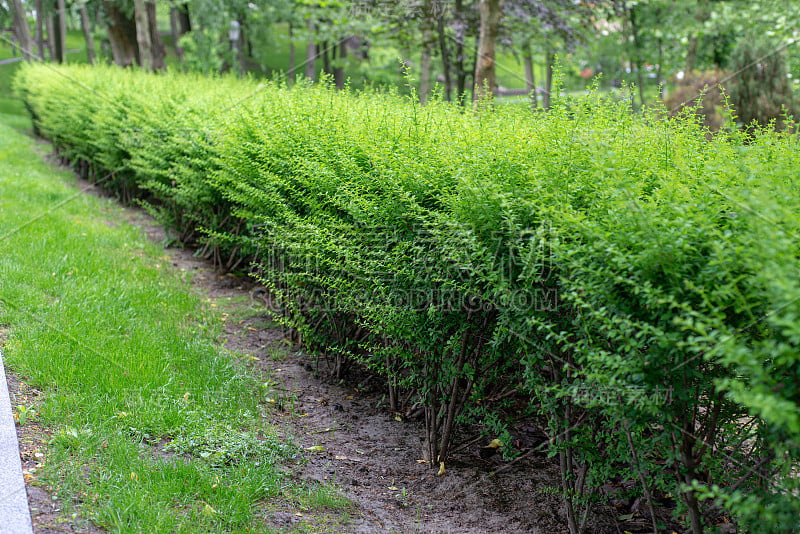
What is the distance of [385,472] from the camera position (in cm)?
398

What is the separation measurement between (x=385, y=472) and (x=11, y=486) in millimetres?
1951

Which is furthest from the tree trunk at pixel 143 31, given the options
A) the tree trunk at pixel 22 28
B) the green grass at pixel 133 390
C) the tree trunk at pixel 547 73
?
the tree trunk at pixel 22 28

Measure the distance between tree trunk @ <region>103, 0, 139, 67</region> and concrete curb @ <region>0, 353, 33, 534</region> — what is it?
2148 cm

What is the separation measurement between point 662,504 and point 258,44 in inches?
1536

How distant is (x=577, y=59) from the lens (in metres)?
18.0

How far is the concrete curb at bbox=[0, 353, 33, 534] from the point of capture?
281 centimetres

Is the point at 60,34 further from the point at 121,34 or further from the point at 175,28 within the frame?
the point at 175,28

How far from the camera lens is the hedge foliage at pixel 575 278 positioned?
226 centimetres

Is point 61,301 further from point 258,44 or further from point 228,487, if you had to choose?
point 258,44

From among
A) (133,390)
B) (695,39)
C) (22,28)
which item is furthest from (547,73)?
(22,28)

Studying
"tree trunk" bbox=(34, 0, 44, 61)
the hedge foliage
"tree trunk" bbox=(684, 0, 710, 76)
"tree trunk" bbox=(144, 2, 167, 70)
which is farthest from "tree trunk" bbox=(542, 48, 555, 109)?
"tree trunk" bbox=(34, 0, 44, 61)

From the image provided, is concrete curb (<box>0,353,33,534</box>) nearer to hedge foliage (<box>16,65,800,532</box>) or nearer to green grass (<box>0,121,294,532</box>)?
green grass (<box>0,121,294,532</box>)

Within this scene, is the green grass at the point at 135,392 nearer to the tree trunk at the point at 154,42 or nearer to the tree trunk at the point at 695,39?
the tree trunk at the point at 154,42

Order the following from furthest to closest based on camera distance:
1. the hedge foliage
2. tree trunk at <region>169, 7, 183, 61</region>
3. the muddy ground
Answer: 1. tree trunk at <region>169, 7, 183, 61</region>
2. the muddy ground
3. the hedge foliage
